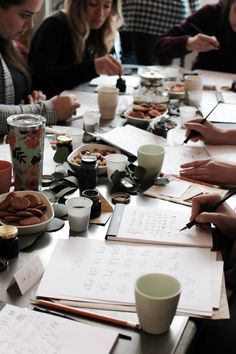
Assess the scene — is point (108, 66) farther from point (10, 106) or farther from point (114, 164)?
point (114, 164)

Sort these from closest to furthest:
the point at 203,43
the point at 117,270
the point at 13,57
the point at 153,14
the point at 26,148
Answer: the point at 117,270 < the point at 26,148 < the point at 13,57 < the point at 203,43 < the point at 153,14

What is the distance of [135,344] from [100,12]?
7.12ft

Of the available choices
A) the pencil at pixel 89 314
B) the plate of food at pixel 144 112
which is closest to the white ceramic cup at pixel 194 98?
the plate of food at pixel 144 112

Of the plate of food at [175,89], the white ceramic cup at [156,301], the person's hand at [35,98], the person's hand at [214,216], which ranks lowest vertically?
the person's hand at [35,98]

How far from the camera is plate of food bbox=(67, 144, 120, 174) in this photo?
1.43 meters

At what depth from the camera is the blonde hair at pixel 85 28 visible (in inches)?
101

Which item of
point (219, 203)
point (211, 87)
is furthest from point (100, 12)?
point (219, 203)

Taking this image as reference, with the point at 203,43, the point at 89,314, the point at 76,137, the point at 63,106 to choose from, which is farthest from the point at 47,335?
the point at 203,43

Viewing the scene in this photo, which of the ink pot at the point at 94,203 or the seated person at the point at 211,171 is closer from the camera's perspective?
the ink pot at the point at 94,203

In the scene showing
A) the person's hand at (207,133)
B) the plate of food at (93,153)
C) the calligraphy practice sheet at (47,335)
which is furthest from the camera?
the person's hand at (207,133)

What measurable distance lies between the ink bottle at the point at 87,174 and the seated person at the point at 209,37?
1752 millimetres

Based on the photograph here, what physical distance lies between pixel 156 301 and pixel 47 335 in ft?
0.62

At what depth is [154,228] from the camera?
3.78 ft

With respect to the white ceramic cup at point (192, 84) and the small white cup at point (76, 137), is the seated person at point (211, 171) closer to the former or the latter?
the small white cup at point (76, 137)
